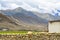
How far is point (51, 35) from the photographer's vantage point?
1448 cm

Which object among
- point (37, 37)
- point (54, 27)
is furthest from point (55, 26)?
point (37, 37)

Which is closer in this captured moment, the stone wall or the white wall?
the stone wall

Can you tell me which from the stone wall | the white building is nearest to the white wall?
the white building

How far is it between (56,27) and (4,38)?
6.46 meters

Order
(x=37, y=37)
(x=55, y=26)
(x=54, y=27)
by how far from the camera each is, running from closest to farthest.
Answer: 1. (x=37, y=37)
2. (x=55, y=26)
3. (x=54, y=27)

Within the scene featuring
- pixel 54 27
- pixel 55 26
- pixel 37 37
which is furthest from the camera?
pixel 54 27

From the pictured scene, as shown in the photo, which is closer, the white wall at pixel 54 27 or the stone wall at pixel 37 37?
the stone wall at pixel 37 37

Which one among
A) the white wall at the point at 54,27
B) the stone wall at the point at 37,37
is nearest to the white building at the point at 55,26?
the white wall at the point at 54,27

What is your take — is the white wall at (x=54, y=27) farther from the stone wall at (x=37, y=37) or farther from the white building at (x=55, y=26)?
the stone wall at (x=37, y=37)

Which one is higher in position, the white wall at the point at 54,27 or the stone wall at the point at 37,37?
the white wall at the point at 54,27

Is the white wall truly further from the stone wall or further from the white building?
the stone wall

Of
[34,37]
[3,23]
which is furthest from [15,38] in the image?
[3,23]

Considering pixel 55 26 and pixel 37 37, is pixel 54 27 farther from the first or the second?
pixel 37 37

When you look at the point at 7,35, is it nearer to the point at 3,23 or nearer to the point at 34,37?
the point at 34,37
